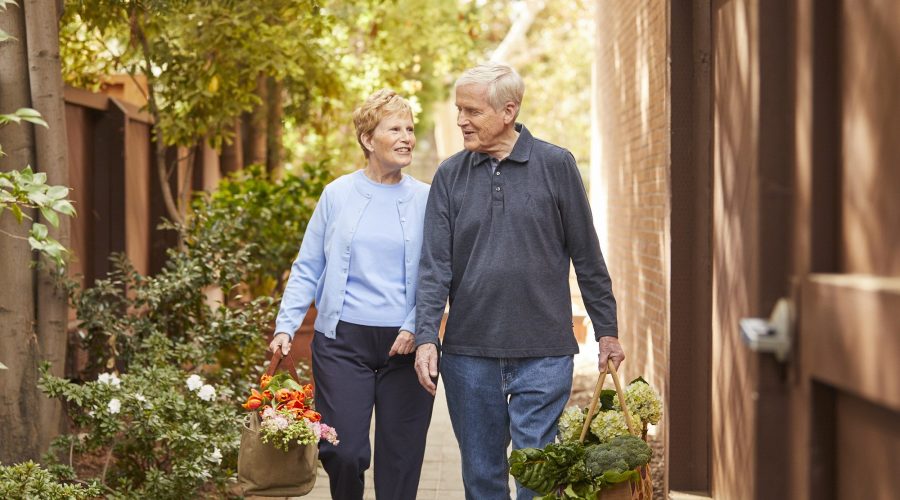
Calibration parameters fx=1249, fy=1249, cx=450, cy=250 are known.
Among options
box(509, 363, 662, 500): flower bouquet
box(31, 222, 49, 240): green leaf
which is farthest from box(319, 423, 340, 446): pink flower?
box(31, 222, 49, 240): green leaf

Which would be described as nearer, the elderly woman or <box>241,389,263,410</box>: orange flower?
<box>241,389,263,410</box>: orange flower

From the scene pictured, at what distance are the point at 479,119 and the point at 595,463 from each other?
1352 millimetres

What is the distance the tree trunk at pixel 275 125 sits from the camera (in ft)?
44.8

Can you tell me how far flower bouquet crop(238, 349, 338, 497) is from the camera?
4.85m

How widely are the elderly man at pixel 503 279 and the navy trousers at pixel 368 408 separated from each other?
31 cm

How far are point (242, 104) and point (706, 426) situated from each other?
5131 millimetres

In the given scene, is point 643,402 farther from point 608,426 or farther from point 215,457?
point 215,457

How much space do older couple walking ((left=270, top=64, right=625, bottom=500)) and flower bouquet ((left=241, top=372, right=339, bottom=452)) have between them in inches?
5.4

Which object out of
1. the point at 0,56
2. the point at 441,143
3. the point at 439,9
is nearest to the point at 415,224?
the point at 0,56

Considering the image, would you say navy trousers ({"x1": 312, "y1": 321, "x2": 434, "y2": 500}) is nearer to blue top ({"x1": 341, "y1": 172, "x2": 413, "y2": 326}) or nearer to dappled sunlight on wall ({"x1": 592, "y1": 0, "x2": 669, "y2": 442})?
blue top ({"x1": 341, "y1": 172, "x2": 413, "y2": 326})

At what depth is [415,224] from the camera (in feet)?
16.7

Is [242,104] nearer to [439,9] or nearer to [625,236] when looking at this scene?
[625,236]

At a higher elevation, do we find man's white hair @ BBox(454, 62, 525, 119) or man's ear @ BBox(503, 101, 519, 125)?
man's white hair @ BBox(454, 62, 525, 119)

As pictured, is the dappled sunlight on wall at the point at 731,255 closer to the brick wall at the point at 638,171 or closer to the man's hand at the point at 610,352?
the man's hand at the point at 610,352
